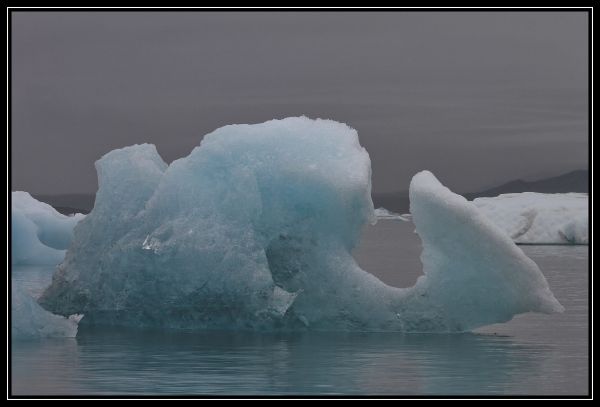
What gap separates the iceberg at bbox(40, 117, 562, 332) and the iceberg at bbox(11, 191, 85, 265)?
9998 mm

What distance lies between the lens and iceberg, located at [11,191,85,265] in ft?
78.2

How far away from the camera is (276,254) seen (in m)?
13.2

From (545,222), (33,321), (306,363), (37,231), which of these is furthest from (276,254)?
(545,222)

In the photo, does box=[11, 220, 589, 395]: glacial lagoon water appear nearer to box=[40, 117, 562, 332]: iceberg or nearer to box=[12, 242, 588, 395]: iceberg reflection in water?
box=[12, 242, 588, 395]: iceberg reflection in water

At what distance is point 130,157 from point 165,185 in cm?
79

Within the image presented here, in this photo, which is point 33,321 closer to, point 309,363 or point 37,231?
point 309,363

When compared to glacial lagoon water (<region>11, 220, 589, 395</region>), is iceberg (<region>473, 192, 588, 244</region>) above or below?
below

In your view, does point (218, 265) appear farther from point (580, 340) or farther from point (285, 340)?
point (580, 340)

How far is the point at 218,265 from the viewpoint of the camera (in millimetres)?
12680

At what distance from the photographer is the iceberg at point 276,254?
12.8m

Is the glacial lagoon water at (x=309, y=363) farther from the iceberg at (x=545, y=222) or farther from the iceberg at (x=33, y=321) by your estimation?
the iceberg at (x=545, y=222)

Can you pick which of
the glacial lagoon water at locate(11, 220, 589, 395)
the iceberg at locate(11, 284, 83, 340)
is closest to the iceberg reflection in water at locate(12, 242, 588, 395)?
the glacial lagoon water at locate(11, 220, 589, 395)

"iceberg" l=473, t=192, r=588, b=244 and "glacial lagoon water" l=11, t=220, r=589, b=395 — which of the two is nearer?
"glacial lagoon water" l=11, t=220, r=589, b=395

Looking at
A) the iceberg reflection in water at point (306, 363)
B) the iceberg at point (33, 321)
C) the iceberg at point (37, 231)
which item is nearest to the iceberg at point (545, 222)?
the iceberg at point (37, 231)
